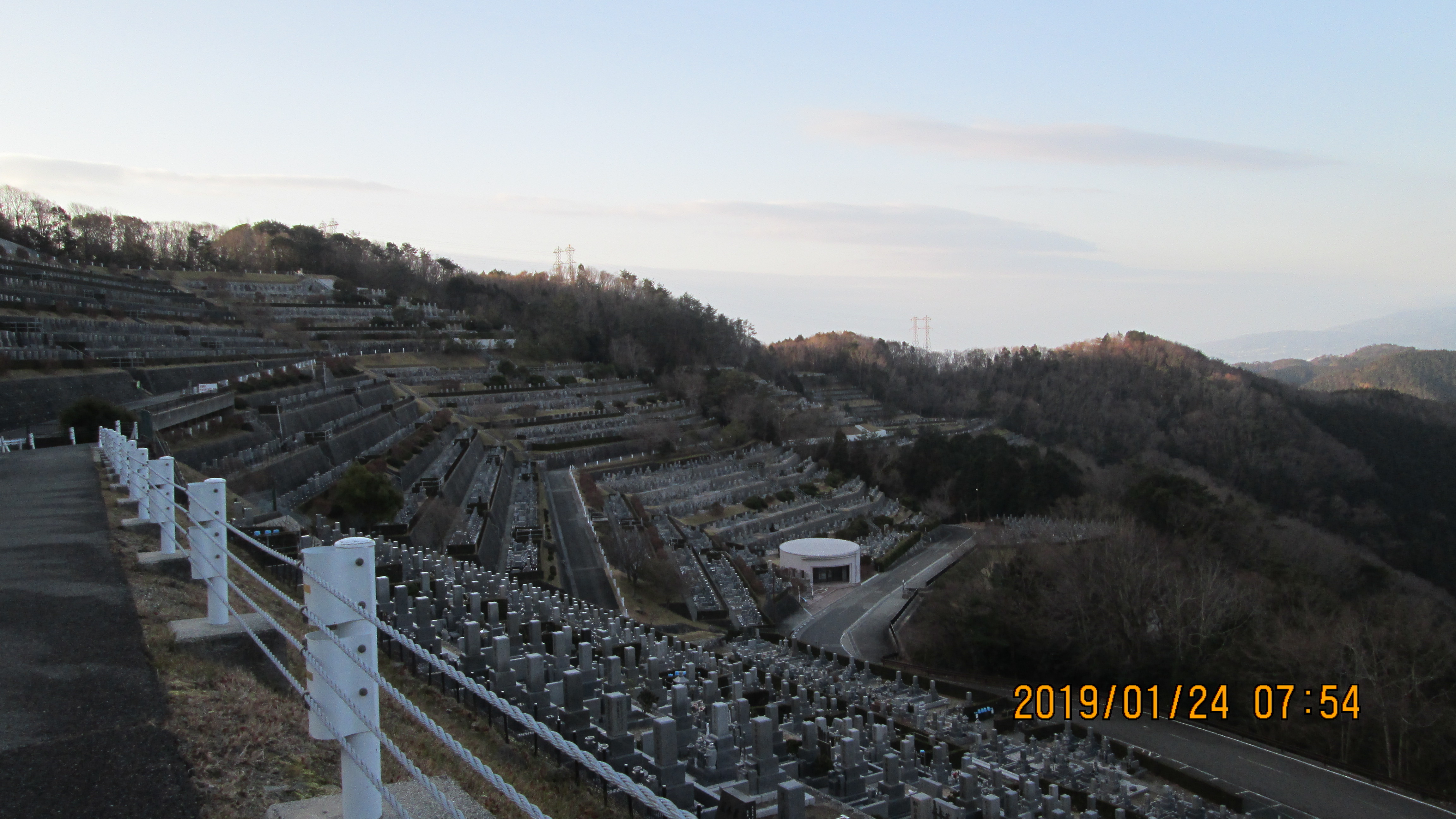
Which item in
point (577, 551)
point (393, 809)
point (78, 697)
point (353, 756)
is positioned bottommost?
point (577, 551)

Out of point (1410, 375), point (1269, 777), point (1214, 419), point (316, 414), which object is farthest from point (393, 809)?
point (1410, 375)

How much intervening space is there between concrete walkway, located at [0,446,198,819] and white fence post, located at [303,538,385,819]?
608 millimetres

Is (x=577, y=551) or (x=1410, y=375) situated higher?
(x=1410, y=375)

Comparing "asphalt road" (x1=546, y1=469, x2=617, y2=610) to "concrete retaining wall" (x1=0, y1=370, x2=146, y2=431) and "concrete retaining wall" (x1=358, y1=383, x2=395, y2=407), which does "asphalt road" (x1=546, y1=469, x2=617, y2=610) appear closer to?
"concrete retaining wall" (x1=358, y1=383, x2=395, y2=407)

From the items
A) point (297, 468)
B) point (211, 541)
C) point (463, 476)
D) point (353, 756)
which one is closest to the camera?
point (353, 756)

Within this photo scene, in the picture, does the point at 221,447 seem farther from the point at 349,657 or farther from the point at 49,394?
the point at 349,657

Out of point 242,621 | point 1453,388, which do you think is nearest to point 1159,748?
point 242,621

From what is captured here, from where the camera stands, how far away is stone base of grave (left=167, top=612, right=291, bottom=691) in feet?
12.4

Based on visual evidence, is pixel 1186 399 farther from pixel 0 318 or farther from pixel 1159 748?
pixel 0 318

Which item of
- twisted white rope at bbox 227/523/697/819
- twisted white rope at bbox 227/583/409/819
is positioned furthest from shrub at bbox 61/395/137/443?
twisted white rope at bbox 227/523/697/819

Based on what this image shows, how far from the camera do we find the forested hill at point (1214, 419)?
147 feet

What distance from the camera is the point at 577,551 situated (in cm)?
2239

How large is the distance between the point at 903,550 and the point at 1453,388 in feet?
281

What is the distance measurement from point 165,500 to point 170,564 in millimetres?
445
